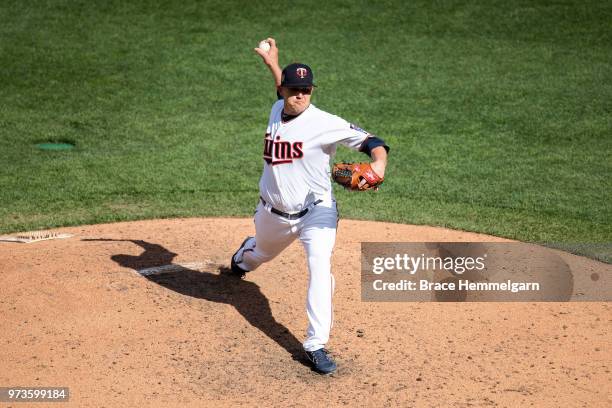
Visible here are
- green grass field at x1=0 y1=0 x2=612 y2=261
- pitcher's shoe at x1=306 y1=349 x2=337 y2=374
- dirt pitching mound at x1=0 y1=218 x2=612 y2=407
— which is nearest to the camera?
dirt pitching mound at x1=0 y1=218 x2=612 y2=407

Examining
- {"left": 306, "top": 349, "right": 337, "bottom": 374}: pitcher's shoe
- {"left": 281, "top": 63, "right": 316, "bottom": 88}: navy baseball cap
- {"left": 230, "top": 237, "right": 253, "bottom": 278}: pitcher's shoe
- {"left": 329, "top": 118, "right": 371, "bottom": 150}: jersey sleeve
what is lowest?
{"left": 306, "top": 349, "right": 337, "bottom": 374}: pitcher's shoe

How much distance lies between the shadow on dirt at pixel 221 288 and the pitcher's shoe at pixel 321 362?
29cm

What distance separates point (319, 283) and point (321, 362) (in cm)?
57

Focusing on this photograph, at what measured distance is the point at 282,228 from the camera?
6672mm

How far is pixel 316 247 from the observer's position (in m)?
6.33

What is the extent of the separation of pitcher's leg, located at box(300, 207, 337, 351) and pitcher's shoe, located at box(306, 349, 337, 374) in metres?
0.04

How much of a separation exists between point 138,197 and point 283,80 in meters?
4.10

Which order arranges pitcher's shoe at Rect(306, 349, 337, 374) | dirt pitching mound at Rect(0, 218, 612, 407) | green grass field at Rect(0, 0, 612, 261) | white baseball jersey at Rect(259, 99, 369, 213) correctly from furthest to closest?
green grass field at Rect(0, 0, 612, 261), white baseball jersey at Rect(259, 99, 369, 213), pitcher's shoe at Rect(306, 349, 337, 374), dirt pitching mound at Rect(0, 218, 612, 407)

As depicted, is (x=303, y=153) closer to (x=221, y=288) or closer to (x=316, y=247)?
(x=316, y=247)

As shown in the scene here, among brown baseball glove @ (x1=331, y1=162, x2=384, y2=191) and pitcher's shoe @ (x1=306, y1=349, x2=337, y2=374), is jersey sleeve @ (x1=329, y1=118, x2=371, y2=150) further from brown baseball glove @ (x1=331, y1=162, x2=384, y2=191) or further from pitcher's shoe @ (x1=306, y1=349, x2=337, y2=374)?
pitcher's shoe @ (x1=306, y1=349, x2=337, y2=374)

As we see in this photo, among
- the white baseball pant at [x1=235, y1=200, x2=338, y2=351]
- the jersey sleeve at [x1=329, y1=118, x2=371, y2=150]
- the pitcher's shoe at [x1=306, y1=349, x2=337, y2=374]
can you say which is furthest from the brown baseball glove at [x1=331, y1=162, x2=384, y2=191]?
the pitcher's shoe at [x1=306, y1=349, x2=337, y2=374]

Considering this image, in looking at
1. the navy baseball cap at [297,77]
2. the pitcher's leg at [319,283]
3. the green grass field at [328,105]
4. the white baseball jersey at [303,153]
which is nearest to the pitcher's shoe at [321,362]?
the pitcher's leg at [319,283]

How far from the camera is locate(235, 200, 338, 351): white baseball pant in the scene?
6.28 metres

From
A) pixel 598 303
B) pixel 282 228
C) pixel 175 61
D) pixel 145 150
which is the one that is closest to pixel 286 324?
pixel 282 228
